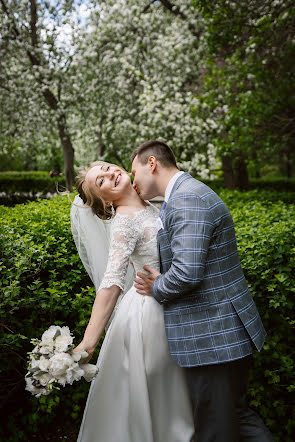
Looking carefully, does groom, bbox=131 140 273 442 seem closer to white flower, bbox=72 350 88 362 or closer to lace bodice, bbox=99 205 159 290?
lace bodice, bbox=99 205 159 290

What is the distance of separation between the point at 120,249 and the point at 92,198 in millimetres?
521

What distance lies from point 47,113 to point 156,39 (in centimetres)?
438

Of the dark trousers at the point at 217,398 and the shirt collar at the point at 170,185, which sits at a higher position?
the shirt collar at the point at 170,185

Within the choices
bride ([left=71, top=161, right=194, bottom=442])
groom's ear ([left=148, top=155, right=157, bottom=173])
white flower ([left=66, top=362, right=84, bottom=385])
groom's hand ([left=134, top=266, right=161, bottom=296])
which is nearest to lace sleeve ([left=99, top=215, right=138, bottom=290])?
bride ([left=71, top=161, right=194, bottom=442])

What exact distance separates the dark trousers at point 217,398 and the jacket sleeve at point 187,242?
43 centimetres

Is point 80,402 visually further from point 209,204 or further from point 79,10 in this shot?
point 79,10

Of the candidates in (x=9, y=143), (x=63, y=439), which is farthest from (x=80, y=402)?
(x=9, y=143)

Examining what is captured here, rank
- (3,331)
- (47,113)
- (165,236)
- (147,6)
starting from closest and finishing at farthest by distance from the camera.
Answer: (165,236), (3,331), (147,6), (47,113)

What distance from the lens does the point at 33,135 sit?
14.6 metres

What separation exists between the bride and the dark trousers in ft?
0.76

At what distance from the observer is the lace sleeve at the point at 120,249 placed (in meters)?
2.17

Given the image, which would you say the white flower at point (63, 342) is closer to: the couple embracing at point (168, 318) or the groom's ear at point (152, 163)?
the couple embracing at point (168, 318)

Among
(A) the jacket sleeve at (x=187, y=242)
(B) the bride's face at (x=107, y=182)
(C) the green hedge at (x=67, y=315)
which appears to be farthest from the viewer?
(C) the green hedge at (x=67, y=315)

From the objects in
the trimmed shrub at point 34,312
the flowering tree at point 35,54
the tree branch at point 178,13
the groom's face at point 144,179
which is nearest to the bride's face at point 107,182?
the groom's face at point 144,179
